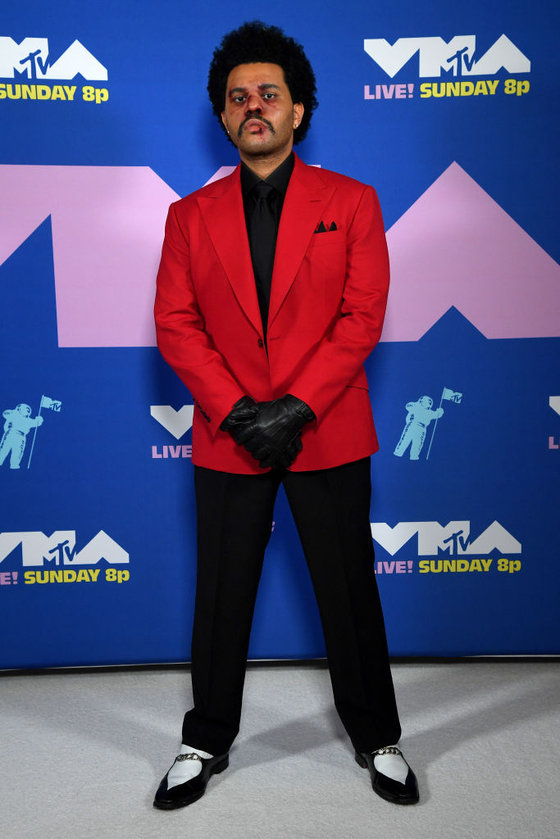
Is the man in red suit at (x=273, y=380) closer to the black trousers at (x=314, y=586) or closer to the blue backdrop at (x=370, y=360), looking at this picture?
the black trousers at (x=314, y=586)

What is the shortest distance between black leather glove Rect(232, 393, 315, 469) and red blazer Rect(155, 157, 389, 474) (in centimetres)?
3

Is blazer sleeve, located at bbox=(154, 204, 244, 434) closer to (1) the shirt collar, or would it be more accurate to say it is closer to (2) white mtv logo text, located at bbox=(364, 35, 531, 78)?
(1) the shirt collar

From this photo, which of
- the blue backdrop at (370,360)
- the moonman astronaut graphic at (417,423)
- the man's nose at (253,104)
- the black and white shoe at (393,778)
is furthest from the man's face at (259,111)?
the black and white shoe at (393,778)

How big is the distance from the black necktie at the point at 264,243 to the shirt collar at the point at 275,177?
0.02 metres

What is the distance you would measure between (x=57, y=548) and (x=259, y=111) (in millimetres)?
1487

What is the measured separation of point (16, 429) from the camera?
94.7 inches

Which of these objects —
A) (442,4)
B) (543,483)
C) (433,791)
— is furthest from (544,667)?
(442,4)

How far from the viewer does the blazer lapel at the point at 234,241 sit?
5.76ft

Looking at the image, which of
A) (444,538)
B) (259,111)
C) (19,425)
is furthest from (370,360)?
(19,425)

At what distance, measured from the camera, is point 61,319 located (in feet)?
7.78

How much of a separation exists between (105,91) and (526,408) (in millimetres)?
1606

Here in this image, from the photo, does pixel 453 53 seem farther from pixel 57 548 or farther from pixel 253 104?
pixel 57 548

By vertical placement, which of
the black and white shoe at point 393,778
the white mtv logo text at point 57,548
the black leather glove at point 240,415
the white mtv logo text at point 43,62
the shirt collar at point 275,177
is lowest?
the black and white shoe at point 393,778

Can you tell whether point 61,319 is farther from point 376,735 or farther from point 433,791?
point 433,791
